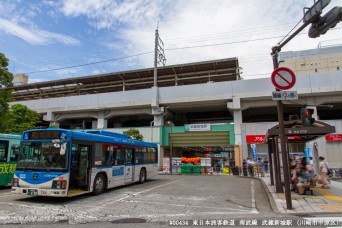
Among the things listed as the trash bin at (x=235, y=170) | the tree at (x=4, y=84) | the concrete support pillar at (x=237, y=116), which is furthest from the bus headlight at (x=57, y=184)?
the concrete support pillar at (x=237, y=116)

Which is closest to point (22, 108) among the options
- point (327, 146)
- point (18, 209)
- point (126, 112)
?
point (126, 112)

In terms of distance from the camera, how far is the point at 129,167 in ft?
45.0

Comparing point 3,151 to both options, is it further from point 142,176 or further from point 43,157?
point 142,176

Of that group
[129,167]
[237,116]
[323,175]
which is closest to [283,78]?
[323,175]

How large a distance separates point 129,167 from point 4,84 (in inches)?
418

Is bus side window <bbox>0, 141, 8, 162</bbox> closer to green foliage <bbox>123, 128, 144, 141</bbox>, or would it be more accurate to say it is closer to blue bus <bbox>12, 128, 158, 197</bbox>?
blue bus <bbox>12, 128, 158, 197</bbox>

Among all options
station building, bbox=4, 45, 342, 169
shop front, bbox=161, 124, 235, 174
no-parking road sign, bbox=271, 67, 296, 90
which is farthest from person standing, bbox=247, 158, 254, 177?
no-parking road sign, bbox=271, 67, 296, 90

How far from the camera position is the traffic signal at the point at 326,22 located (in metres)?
5.98

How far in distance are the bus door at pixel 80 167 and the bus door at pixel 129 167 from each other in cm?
344

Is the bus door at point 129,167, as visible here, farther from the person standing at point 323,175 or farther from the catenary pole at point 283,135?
the person standing at point 323,175

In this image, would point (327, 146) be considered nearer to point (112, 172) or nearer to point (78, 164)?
point (112, 172)

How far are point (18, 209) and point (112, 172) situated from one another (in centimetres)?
457

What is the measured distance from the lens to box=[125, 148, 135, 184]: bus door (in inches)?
527

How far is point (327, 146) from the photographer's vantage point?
89.5 feet
